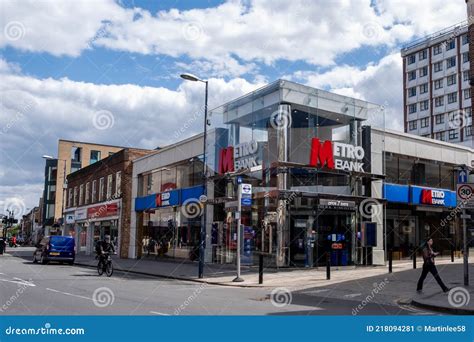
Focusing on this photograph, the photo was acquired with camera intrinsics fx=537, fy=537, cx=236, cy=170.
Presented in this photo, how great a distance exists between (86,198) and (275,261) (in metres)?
28.3

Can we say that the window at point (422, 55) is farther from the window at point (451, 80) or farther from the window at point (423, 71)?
the window at point (451, 80)

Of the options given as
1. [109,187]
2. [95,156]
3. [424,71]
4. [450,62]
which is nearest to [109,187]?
[109,187]

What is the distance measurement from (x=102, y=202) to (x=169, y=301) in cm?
3173

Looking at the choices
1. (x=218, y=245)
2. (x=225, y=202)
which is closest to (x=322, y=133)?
(x=225, y=202)

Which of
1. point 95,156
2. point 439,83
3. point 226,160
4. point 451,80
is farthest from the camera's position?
point 439,83

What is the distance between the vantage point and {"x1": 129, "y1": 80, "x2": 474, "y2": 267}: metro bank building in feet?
82.5

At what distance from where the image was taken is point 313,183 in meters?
25.8

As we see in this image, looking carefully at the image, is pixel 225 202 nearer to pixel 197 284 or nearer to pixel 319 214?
pixel 319 214

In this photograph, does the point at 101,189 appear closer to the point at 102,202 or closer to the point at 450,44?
the point at 102,202

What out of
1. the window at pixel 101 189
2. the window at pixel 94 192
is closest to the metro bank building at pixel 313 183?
the window at pixel 101 189

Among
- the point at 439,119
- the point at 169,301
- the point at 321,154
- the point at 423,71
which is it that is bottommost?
the point at 169,301

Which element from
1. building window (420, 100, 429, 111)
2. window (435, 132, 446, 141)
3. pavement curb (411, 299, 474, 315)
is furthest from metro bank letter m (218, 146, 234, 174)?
building window (420, 100, 429, 111)

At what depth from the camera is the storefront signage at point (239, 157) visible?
2566 cm

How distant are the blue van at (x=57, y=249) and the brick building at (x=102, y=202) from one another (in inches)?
294
